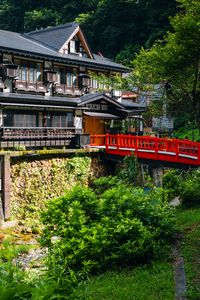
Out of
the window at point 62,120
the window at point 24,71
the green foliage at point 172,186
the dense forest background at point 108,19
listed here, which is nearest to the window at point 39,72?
the window at point 24,71

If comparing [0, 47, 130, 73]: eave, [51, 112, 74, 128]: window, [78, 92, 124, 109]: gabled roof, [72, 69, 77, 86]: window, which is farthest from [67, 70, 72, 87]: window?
[51, 112, 74, 128]: window

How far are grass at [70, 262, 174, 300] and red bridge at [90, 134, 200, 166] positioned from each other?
499 inches

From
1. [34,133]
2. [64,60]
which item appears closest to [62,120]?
[64,60]

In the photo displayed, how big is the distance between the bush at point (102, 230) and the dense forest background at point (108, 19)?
4043 centimetres

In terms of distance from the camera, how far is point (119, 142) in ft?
85.9

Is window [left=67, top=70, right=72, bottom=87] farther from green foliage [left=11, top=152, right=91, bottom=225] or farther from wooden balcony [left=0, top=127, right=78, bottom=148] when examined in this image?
green foliage [left=11, top=152, right=91, bottom=225]

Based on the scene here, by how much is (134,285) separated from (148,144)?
16.3 metres

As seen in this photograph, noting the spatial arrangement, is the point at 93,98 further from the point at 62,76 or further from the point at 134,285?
the point at 134,285

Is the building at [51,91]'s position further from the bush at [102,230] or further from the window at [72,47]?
the bush at [102,230]

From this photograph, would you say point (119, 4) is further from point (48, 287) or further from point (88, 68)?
point (48, 287)

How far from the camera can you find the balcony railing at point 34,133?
23828 mm

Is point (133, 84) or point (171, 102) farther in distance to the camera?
point (133, 84)

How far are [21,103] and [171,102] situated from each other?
11.3 metres

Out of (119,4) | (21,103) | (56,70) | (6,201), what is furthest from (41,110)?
(119,4)
